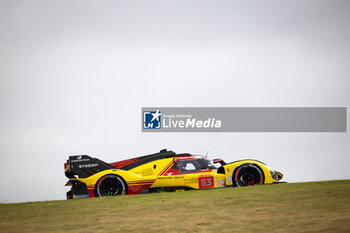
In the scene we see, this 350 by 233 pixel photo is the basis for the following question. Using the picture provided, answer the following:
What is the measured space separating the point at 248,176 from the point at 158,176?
136 inches

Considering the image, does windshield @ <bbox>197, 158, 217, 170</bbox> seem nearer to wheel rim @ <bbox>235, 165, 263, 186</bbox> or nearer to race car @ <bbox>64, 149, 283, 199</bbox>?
race car @ <bbox>64, 149, 283, 199</bbox>

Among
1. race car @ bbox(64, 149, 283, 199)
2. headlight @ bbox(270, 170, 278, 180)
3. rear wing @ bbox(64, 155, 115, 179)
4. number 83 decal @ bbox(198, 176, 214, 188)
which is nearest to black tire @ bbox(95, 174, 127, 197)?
race car @ bbox(64, 149, 283, 199)

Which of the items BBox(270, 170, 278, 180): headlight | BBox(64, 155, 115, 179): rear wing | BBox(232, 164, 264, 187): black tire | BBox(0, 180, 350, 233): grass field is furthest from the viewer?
BBox(64, 155, 115, 179): rear wing

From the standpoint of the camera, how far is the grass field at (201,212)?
8180mm

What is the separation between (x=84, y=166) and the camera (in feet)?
50.8

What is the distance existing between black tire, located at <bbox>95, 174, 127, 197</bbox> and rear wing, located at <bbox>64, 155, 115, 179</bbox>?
25.7 inches

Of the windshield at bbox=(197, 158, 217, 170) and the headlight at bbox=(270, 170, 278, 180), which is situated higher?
the windshield at bbox=(197, 158, 217, 170)

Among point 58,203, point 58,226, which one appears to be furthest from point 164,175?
point 58,226

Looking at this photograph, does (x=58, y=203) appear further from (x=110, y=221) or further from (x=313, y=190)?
(x=313, y=190)

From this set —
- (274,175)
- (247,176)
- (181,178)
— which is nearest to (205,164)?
(181,178)

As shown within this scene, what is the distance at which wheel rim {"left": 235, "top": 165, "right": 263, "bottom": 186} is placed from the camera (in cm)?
1477

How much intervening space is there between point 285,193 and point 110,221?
576 cm

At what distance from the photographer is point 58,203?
505 inches

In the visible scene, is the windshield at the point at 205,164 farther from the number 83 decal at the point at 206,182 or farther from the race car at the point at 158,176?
the number 83 decal at the point at 206,182
